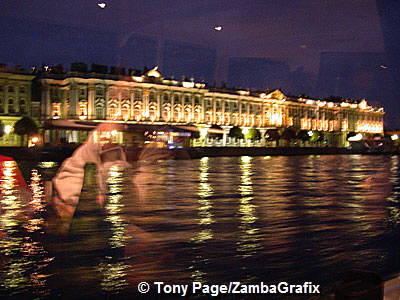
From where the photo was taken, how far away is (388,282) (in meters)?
3.74

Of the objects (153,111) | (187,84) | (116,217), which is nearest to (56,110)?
(153,111)

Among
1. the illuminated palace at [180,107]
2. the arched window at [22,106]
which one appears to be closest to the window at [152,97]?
the illuminated palace at [180,107]

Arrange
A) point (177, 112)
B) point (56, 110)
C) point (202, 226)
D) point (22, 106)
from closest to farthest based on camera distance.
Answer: point (202, 226) → point (22, 106) → point (56, 110) → point (177, 112)

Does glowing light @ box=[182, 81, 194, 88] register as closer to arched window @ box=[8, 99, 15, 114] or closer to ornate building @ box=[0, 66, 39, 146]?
ornate building @ box=[0, 66, 39, 146]

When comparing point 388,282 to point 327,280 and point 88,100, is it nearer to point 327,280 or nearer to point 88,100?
point 327,280

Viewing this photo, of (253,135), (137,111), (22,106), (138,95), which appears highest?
(138,95)

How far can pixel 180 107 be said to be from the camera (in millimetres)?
73062

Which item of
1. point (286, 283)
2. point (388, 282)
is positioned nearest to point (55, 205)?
point (286, 283)

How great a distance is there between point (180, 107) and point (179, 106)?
27 cm

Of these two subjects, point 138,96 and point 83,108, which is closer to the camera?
point 83,108

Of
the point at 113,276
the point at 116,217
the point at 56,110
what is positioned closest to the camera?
the point at 113,276

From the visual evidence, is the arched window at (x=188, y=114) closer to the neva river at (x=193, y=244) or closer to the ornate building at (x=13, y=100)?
the ornate building at (x=13, y=100)

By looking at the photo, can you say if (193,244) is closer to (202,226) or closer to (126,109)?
(202,226)

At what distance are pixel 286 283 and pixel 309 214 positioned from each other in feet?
16.7
